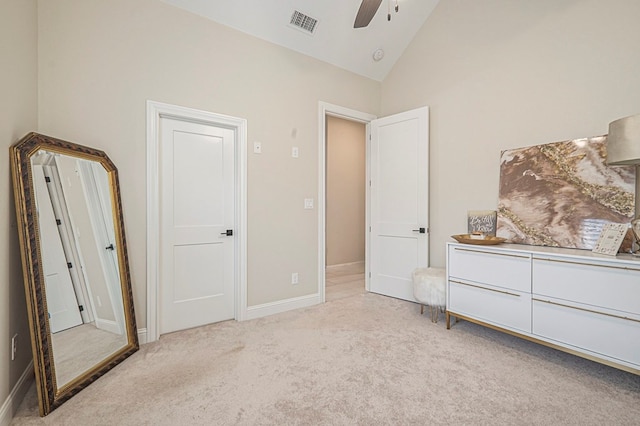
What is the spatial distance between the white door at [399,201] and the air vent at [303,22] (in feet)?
4.56

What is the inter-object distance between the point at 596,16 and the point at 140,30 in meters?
3.82

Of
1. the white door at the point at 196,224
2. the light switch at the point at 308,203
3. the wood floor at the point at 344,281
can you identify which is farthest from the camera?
the wood floor at the point at 344,281

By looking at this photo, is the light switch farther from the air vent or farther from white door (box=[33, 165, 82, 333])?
white door (box=[33, 165, 82, 333])

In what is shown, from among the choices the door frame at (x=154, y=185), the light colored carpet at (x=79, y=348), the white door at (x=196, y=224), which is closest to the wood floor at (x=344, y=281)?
the white door at (x=196, y=224)

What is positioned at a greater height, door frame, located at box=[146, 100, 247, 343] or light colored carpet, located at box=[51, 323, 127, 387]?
door frame, located at box=[146, 100, 247, 343]

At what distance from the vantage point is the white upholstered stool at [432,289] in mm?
3016

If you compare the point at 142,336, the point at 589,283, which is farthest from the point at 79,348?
the point at 589,283

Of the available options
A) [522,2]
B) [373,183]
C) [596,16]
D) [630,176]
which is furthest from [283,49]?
[630,176]

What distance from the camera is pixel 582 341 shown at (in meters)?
2.09

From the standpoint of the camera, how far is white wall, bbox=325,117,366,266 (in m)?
5.87

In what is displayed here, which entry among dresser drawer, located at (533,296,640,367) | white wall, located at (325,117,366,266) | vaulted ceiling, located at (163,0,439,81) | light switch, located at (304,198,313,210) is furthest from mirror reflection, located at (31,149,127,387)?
white wall, located at (325,117,366,266)

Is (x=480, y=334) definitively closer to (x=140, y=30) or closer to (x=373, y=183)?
(x=373, y=183)

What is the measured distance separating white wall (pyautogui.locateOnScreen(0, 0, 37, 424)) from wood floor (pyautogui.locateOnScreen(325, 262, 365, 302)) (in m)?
2.82

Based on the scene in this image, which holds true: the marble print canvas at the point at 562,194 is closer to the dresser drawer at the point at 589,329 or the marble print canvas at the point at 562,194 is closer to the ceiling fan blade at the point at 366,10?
Answer: the dresser drawer at the point at 589,329
